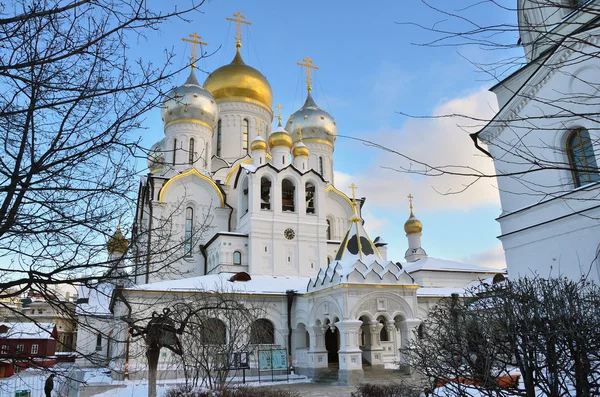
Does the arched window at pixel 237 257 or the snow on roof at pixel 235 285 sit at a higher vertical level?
the arched window at pixel 237 257

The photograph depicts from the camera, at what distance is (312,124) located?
1203 inches

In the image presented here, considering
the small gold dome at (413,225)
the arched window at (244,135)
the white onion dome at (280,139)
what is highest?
the arched window at (244,135)

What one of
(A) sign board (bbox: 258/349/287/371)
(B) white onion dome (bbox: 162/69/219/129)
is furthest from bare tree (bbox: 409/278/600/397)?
(B) white onion dome (bbox: 162/69/219/129)

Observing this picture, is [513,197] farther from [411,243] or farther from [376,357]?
[411,243]

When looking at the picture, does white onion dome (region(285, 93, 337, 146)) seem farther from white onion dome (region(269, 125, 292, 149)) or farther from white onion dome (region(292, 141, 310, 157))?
white onion dome (region(269, 125, 292, 149))

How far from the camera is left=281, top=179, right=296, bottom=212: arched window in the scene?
79.7 feet

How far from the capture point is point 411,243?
3050 cm

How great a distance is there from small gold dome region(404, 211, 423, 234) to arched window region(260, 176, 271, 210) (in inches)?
419

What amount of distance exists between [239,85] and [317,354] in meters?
19.6

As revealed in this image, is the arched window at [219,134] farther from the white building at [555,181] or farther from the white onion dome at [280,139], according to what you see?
the white building at [555,181]

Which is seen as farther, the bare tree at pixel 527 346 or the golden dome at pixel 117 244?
the bare tree at pixel 527 346

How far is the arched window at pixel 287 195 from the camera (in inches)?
956

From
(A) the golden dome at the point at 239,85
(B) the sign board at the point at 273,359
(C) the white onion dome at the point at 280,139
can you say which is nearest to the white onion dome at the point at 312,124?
(A) the golden dome at the point at 239,85

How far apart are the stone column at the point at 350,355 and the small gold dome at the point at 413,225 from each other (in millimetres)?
16679
